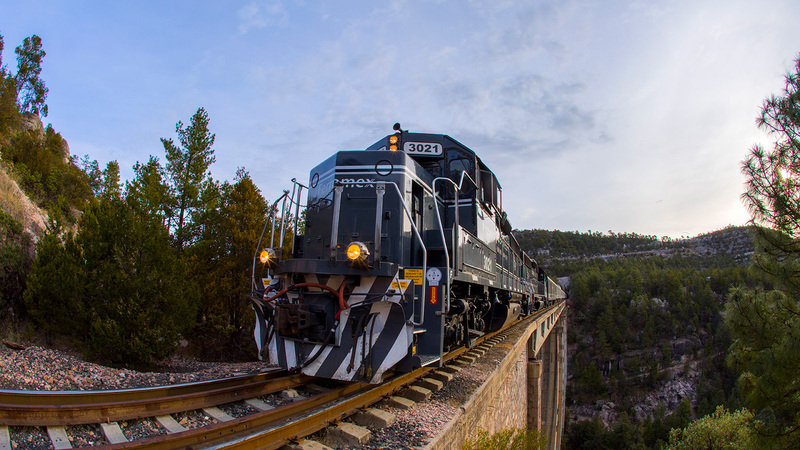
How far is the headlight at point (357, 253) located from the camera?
4.24 metres

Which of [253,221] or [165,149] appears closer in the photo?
[253,221]

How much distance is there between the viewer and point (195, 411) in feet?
12.7

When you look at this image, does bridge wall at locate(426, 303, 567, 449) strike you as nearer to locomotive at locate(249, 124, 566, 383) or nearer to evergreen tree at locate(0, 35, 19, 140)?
locomotive at locate(249, 124, 566, 383)

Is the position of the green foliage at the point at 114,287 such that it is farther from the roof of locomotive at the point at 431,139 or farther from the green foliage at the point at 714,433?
the green foliage at the point at 714,433

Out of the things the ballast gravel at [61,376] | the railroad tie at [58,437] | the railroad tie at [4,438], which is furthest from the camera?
the ballast gravel at [61,376]

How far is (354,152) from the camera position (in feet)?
17.9

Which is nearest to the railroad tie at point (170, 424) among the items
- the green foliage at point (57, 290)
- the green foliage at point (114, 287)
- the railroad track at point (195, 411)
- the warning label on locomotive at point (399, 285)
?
the railroad track at point (195, 411)

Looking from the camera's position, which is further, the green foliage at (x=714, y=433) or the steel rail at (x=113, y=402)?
the green foliage at (x=714, y=433)

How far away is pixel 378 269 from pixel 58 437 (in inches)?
113

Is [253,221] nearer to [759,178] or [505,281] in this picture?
[505,281]

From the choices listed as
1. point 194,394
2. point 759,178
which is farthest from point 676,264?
point 194,394

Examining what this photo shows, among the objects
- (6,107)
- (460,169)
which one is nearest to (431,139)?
(460,169)

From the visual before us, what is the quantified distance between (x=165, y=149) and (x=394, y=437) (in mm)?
16011

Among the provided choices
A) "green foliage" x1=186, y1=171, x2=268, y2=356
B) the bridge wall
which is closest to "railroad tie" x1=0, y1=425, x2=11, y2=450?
the bridge wall
